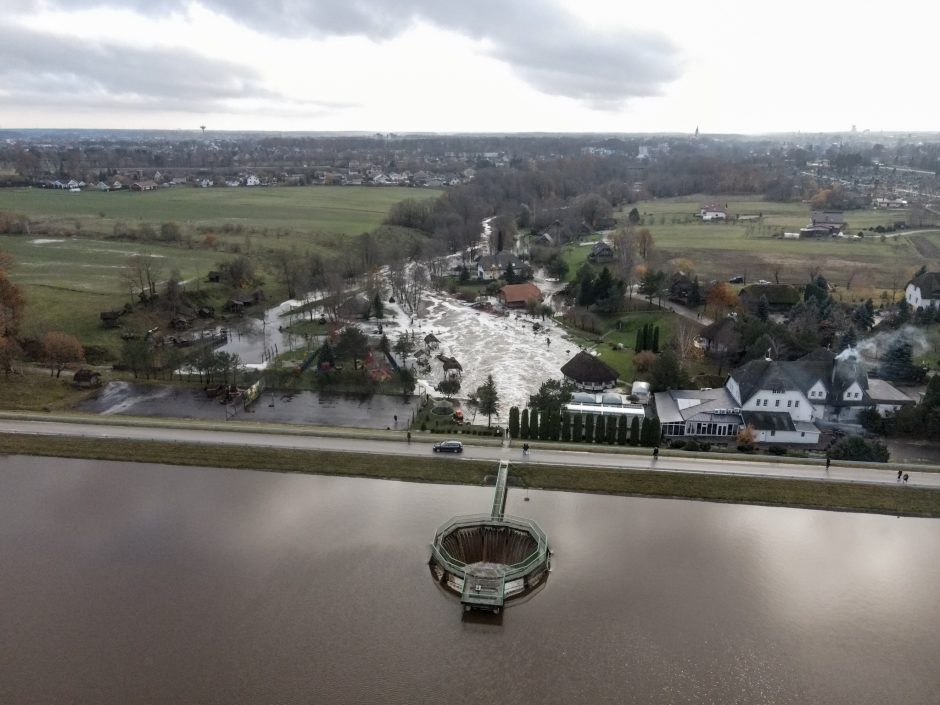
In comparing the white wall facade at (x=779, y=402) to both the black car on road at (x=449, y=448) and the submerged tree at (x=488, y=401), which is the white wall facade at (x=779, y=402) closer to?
the submerged tree at (x=488, y=401)

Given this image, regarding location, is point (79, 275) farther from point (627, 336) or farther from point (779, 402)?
point (779, 402)

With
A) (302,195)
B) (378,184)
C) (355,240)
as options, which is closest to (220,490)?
(355,240)

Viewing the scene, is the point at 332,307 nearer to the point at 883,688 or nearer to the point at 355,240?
the point at 355,240

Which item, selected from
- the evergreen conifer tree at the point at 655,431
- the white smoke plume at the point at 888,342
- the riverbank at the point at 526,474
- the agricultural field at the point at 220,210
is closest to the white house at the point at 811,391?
the evergreen conifer tree at the point at 655,431

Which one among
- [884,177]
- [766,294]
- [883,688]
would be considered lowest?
[883,688]

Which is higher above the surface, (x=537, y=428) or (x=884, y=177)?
(x=884, y=177)
